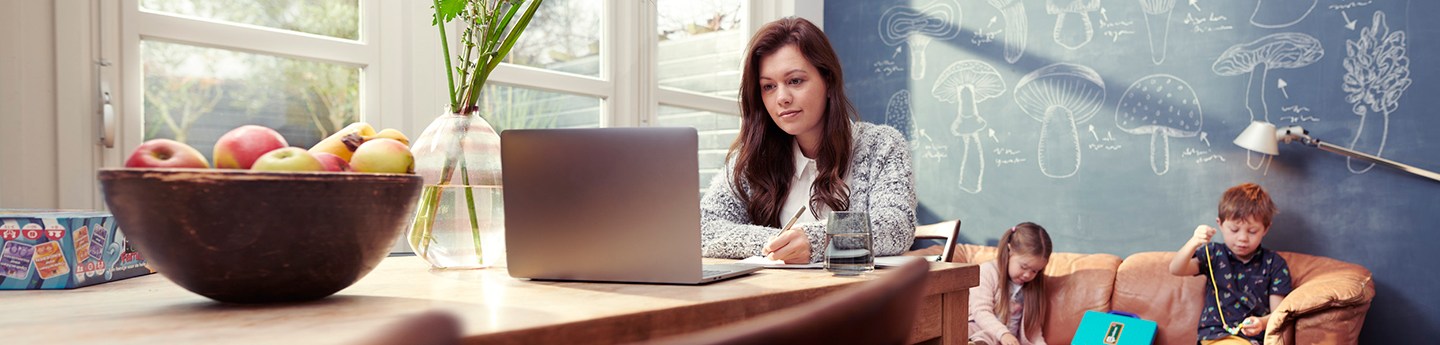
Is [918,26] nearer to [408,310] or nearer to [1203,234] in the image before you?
[1203,234]

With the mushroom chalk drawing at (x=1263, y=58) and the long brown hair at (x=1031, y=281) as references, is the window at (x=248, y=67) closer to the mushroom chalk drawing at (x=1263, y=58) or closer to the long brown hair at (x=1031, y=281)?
the long brown hair at (x=1031, y=281)

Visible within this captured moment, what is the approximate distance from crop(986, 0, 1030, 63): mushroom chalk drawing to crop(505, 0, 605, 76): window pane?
192 centimetres

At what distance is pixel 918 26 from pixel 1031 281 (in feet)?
5.08

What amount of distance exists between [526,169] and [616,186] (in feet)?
0.31

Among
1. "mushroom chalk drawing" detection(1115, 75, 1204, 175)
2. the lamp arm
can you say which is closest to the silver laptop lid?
the lamp arm

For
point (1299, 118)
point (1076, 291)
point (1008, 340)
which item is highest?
point (1299, 118)

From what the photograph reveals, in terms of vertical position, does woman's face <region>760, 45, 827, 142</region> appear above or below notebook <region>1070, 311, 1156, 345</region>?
above

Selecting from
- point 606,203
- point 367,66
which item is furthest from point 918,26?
point 606,203

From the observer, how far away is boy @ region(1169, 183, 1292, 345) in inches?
136

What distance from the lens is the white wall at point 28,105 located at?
2178 millimetres

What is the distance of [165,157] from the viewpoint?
69cm

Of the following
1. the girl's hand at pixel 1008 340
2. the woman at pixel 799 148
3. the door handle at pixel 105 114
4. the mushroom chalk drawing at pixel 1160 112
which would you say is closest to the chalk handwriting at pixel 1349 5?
the mushroom chalk drawing at pixel 1160 112

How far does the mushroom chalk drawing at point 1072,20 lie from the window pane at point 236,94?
300cm

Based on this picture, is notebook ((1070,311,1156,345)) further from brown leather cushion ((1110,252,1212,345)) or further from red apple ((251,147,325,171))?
red apple ((251,147,325,171))
